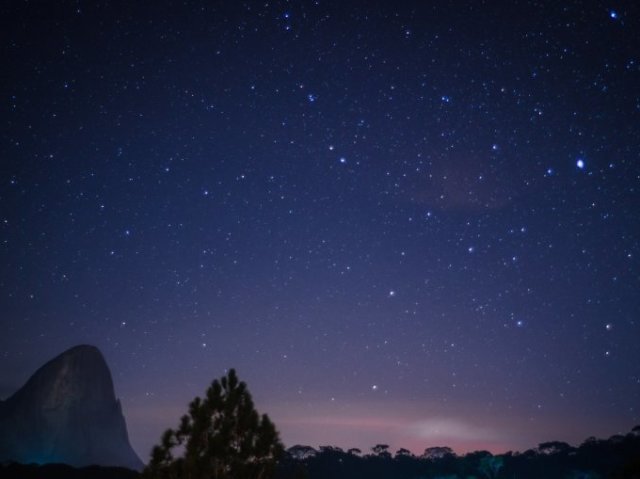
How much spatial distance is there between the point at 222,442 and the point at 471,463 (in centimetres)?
8353

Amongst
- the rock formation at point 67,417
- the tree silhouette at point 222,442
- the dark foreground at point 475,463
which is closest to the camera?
the tree silhouette at point 222,442

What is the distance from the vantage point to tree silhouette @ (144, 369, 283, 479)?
640 cm

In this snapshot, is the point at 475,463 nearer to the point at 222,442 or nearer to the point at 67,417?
the point at 222,442

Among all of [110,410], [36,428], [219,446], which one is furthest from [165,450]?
[110,410]

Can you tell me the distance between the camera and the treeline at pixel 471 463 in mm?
64750

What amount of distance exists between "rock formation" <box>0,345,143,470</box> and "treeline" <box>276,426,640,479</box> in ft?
199

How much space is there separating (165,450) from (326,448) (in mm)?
88666

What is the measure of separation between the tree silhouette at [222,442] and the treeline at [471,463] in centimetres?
6205

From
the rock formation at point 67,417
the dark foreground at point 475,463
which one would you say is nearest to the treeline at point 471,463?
the dark foreground at point 475,463

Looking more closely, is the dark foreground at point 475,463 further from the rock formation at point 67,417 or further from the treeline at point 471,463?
the rock formation at point 67,417

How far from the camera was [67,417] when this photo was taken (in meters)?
107

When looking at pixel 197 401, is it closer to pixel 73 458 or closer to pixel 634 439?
pixel 634 439

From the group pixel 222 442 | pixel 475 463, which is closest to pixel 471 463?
pixel 475 463

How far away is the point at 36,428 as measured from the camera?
104 metres
